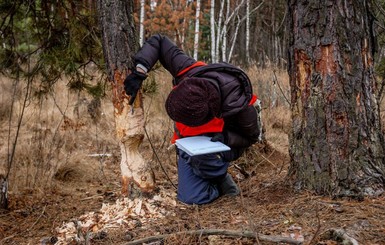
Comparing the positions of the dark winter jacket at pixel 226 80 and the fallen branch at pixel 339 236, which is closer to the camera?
the fallen branch at pixel 339 236

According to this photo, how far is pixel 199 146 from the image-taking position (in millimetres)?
2795

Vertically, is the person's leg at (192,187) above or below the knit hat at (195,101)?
below

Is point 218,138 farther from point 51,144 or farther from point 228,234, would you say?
point 51,144

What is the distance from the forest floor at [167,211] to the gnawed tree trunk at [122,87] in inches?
6.4

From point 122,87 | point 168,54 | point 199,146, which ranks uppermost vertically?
point 168,54

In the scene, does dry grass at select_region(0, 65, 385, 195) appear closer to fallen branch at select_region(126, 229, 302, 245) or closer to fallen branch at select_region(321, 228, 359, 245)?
fallen branch at select_region(126, 229, 302, 245)

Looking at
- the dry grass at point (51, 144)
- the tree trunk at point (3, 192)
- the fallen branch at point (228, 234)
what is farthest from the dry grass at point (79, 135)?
the fallen branch at point (228, 234)

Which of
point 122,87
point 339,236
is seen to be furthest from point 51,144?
point 339,236

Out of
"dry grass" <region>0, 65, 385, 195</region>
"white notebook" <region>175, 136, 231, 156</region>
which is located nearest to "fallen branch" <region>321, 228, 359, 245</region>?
"white notebook" <region>175, 136, 231, 156</region>

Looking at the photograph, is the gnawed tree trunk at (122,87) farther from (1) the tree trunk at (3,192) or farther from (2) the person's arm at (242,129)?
(1) the tree trunk at (3,192)

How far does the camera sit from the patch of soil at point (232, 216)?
223cm

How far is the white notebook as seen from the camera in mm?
2674

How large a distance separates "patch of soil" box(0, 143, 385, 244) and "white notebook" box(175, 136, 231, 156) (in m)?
0.26

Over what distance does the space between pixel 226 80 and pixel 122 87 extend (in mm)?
730
